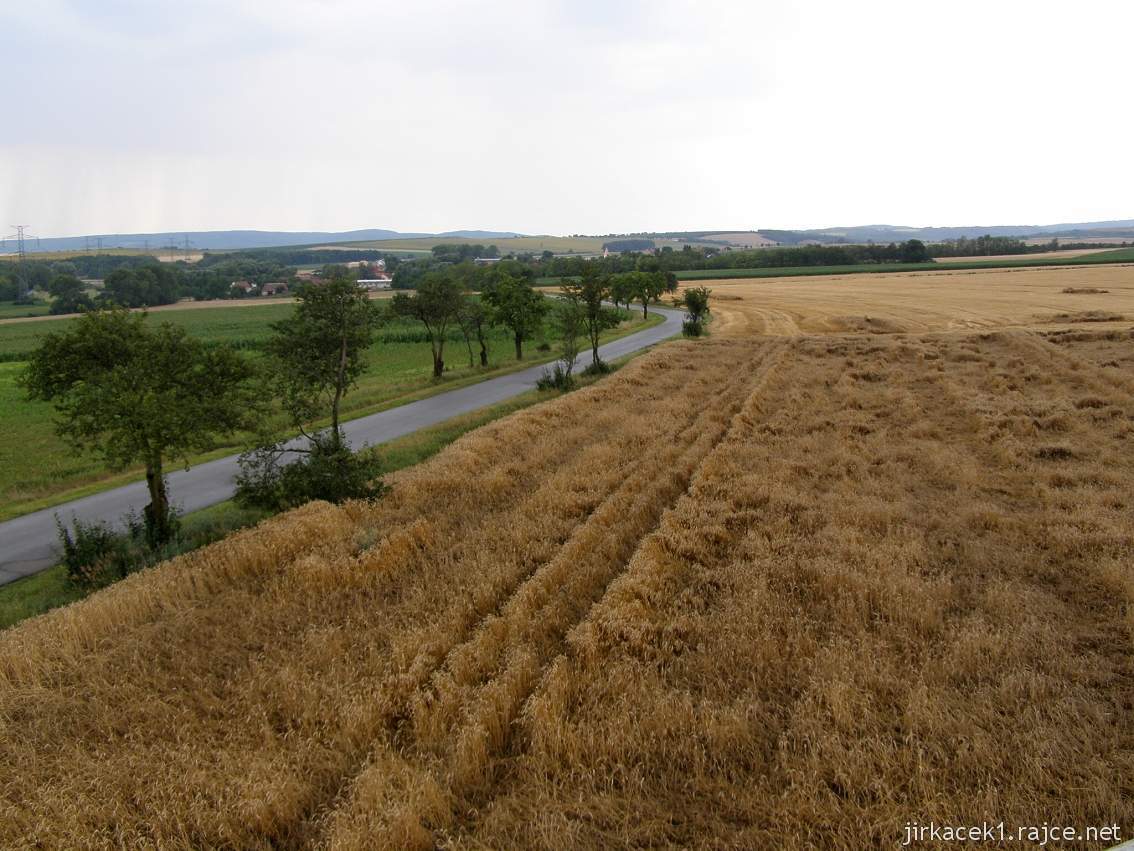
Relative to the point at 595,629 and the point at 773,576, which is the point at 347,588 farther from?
the point at 773,576

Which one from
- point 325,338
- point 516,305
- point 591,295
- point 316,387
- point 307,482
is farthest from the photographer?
point 516,305

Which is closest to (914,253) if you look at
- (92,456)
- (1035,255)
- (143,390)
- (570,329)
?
(1035,255)

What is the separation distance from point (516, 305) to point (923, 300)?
139ft

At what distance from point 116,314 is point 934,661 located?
16844mm

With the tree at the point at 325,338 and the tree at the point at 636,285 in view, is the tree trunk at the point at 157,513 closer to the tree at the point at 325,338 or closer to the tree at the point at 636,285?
the tree at the point at 325,338

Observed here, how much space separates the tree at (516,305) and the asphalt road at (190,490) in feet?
26.2

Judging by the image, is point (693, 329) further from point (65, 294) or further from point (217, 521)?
point (65, 294)

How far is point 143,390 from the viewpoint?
1346 centimetres

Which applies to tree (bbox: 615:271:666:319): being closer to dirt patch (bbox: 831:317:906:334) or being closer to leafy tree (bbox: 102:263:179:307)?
dirt patch (bbox: 831:317:906:334)

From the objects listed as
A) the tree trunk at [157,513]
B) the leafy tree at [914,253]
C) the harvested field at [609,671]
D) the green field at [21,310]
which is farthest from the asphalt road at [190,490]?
the leafy tree at [914,253]

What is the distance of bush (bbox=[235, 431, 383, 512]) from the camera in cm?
1474

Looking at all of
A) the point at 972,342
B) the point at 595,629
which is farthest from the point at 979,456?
the point at 972,342

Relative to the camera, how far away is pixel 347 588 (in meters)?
10.3

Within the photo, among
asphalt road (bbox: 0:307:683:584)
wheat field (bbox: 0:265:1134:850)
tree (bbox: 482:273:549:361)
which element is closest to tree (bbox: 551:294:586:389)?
asphalt road (bbox: 0:307:683:584)
